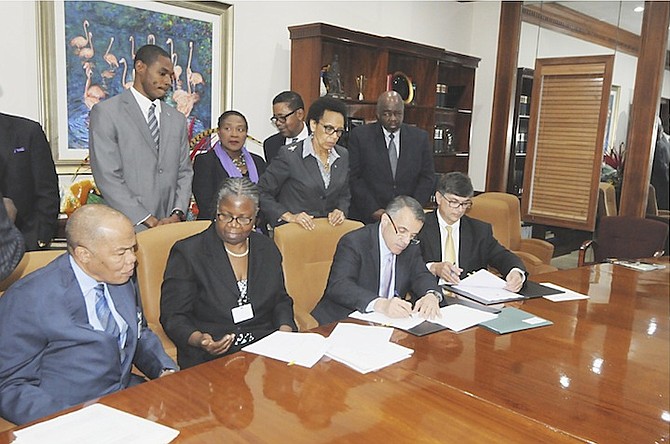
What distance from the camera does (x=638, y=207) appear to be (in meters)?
5.77

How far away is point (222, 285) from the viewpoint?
2.33 metres

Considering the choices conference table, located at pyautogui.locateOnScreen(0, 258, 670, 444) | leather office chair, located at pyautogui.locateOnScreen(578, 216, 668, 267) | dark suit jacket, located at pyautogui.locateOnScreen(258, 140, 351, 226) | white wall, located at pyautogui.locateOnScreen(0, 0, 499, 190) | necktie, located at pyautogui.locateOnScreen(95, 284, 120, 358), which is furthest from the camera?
leather office chair, located at pyautogui.locateOnScreen(578, 216, 668, 267)

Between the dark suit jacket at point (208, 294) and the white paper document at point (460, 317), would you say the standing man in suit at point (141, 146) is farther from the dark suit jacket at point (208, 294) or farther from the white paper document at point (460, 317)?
the white paper document at point (460, 317)

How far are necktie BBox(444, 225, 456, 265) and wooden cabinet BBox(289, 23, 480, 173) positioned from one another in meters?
1.71

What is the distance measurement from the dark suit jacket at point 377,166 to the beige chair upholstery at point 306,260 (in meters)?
1.04

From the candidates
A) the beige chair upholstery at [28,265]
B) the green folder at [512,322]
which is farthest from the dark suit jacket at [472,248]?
the beige chair upholstery at [28,265]

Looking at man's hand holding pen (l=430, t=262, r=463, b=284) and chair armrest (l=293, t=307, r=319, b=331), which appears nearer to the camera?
chair armrest (l=293, t=307, r=319, b=331)

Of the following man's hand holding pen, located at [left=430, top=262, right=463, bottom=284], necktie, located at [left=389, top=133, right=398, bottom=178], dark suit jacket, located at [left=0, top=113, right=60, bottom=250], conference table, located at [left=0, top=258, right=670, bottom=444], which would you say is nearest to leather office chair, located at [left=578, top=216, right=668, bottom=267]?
necktie, located at [left=389, top=133, right=398, bottom=178]

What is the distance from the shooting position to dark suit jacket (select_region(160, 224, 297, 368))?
2.25m

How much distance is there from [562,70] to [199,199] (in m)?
4.36

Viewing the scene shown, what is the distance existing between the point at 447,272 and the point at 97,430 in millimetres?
1885

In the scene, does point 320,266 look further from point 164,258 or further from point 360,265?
point 164,258

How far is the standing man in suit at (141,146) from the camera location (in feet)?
9.45

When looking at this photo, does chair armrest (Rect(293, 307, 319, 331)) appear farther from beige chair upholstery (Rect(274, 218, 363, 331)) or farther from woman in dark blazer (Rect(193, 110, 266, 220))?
woman in dark blazer (Rect(193, 110, 266, 220))
